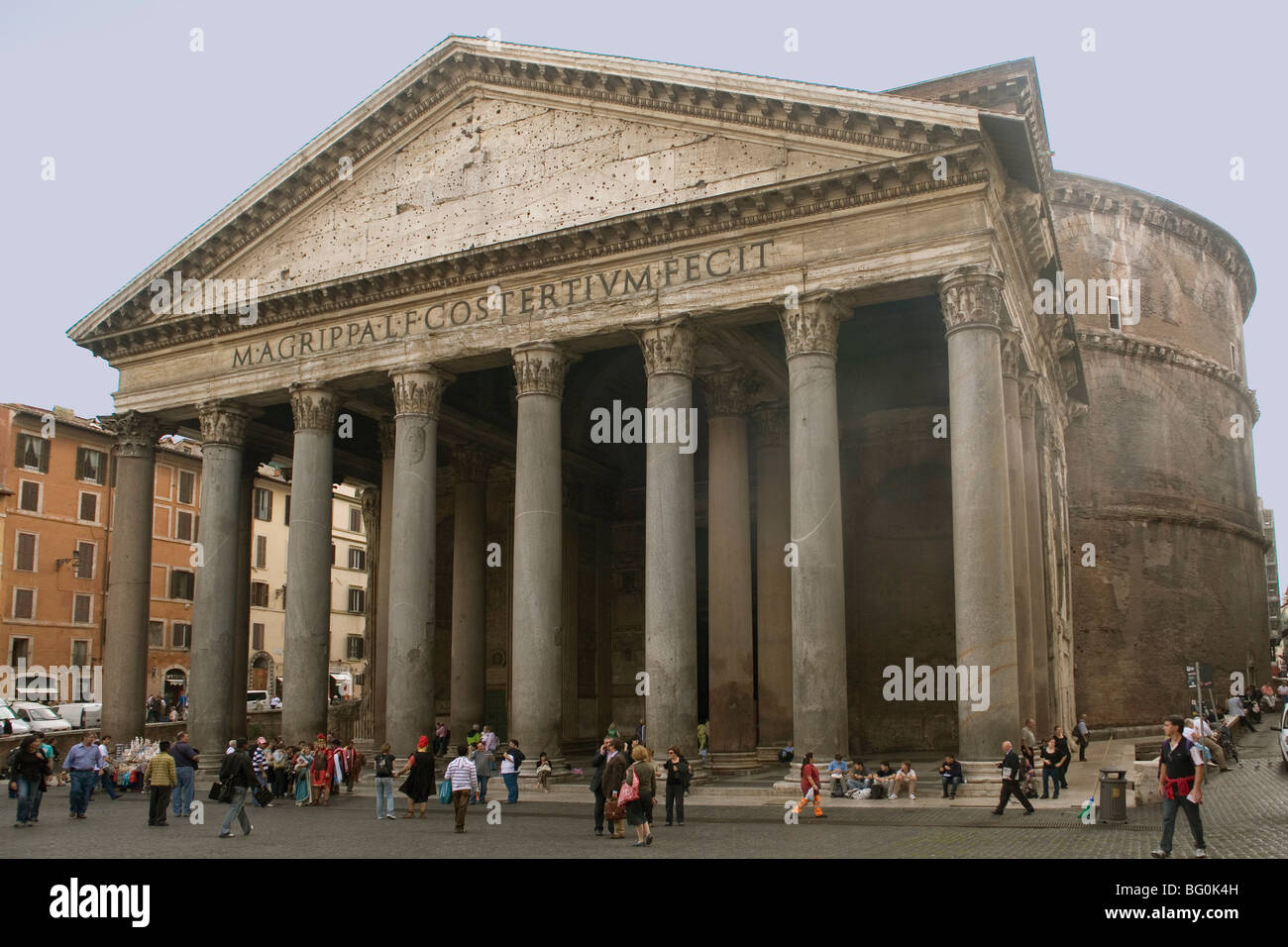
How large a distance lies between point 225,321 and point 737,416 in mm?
11149

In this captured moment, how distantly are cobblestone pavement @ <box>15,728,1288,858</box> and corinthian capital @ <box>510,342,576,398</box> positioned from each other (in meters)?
7.37

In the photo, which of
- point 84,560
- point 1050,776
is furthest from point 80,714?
point 1050,776

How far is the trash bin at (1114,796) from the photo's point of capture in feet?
45.7

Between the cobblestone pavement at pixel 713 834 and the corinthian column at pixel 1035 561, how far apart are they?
4887 mm

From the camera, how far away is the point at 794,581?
60.9 ft

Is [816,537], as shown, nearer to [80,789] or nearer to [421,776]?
[421,776]

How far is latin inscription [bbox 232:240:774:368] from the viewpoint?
65.9ft

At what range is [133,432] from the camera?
26188 millimetres

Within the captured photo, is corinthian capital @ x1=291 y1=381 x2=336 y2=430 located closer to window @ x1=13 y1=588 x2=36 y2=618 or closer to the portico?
the portico

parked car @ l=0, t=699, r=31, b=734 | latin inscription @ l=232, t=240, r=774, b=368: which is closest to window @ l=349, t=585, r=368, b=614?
parked car @ l=0, t=699, r=31, b=734

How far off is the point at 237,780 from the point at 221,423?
12425mm
